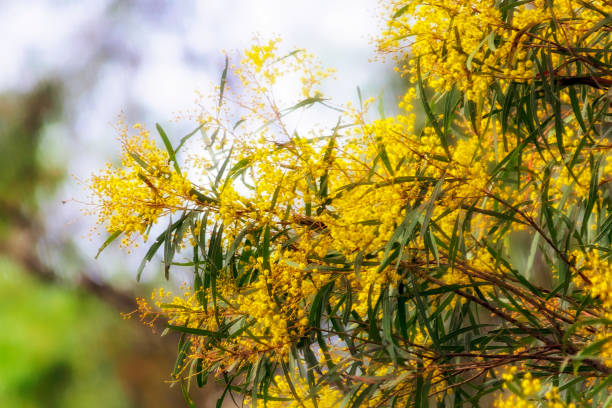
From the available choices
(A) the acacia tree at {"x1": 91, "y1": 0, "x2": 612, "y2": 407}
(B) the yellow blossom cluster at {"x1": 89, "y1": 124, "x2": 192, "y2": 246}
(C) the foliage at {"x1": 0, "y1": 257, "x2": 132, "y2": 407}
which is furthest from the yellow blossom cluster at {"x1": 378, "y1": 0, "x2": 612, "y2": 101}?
(C) the foliage at {"x1": 0, "y1": 257, "x2": 132, "y2": 407}

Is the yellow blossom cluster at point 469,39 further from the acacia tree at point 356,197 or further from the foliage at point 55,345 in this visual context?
the foliage at point 55,345

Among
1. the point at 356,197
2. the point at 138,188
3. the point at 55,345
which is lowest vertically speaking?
the point at 55,345

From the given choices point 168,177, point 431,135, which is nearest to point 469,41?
point 431,135

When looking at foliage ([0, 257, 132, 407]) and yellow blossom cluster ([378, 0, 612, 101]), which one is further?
foliage ([0, 257, 132, 407])

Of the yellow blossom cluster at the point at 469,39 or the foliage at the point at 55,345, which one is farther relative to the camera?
the foliage at the point at 55,345

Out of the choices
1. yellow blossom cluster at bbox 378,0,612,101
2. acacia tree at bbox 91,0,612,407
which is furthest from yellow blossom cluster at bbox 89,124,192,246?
yellow blossom cluster at bbox 378,0,612,101

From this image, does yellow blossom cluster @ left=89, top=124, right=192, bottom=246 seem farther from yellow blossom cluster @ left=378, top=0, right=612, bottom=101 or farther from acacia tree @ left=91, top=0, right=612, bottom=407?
yellow blossom cluster @ left=378, top=0, right=612, bottom=101

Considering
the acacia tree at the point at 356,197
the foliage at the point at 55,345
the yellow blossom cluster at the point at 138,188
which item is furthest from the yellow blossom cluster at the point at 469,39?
the foliage at the point at 55,345

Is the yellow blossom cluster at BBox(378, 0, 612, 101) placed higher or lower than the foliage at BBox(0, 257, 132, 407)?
higher

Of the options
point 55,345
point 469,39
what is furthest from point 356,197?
point 55,345

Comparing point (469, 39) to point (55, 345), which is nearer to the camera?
point (469, 39)

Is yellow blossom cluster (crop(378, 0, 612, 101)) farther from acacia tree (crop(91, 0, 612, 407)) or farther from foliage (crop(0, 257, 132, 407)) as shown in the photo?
foliage (crop(0, 257, 132, 407))

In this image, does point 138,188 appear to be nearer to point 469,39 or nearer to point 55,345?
point 469,39

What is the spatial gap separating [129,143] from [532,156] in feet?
3.53
